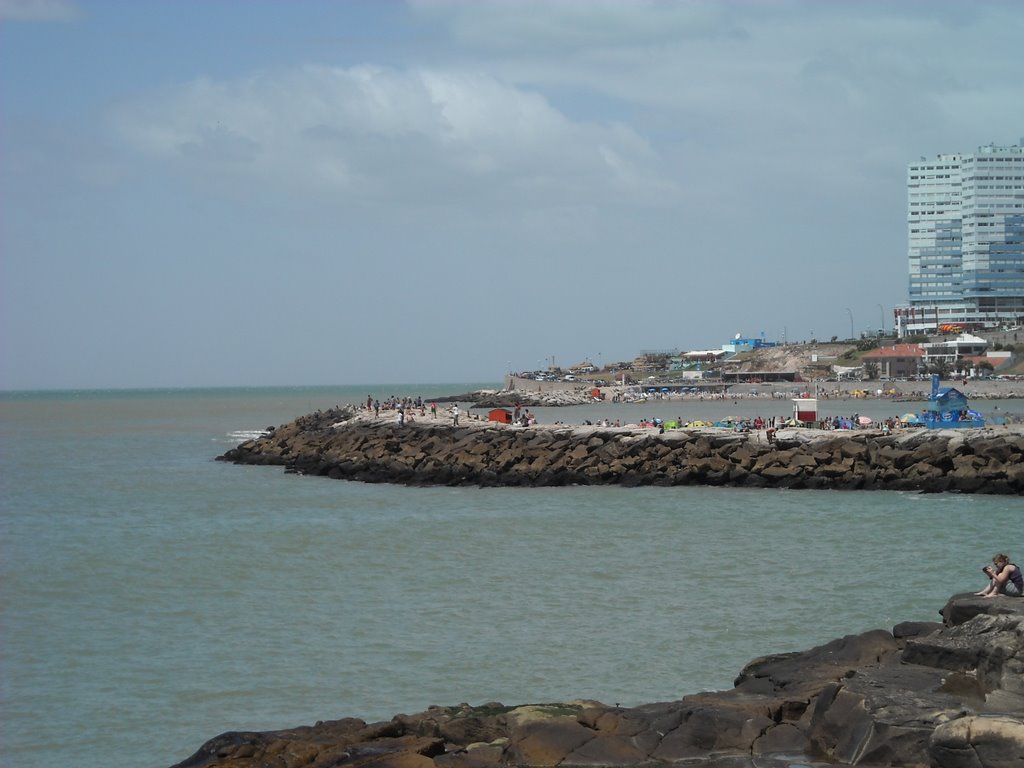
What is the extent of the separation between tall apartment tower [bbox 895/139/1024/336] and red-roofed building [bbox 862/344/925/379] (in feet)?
134

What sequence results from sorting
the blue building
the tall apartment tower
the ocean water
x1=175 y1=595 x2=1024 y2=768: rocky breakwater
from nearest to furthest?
1. x1=175 y1=595 x2=1024 y2=768: rocky breakwater
2. the ocean water
3. the blue building
4. the tall apartment tower

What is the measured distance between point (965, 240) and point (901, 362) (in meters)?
66.2

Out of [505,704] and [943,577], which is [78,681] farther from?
[943,577]

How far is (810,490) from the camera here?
105 ft

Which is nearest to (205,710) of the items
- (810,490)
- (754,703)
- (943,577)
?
(754,703)

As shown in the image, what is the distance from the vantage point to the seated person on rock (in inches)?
498

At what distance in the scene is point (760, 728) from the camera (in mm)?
9797

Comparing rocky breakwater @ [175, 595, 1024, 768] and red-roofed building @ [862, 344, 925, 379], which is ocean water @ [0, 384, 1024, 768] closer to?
rocky breakwater @ [175, 595, 1024, 768]

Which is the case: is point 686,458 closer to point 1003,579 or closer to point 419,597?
point 419,597

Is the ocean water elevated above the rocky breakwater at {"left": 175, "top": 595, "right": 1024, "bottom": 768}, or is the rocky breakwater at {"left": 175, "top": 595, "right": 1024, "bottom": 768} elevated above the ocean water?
the rocky breakwater at {"left": 175, "top": 595, "right": 1024, "bottom": 768}

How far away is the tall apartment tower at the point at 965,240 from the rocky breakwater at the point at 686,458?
130 m

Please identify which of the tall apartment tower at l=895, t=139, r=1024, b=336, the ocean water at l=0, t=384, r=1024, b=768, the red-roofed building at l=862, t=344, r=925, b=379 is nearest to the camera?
the ocean water at l=0, t=384, r=1024, b=768

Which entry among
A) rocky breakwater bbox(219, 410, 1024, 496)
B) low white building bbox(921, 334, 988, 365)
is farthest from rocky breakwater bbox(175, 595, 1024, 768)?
low white building bbox(921, 334, 988, 365)

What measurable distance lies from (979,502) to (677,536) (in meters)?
8.80
